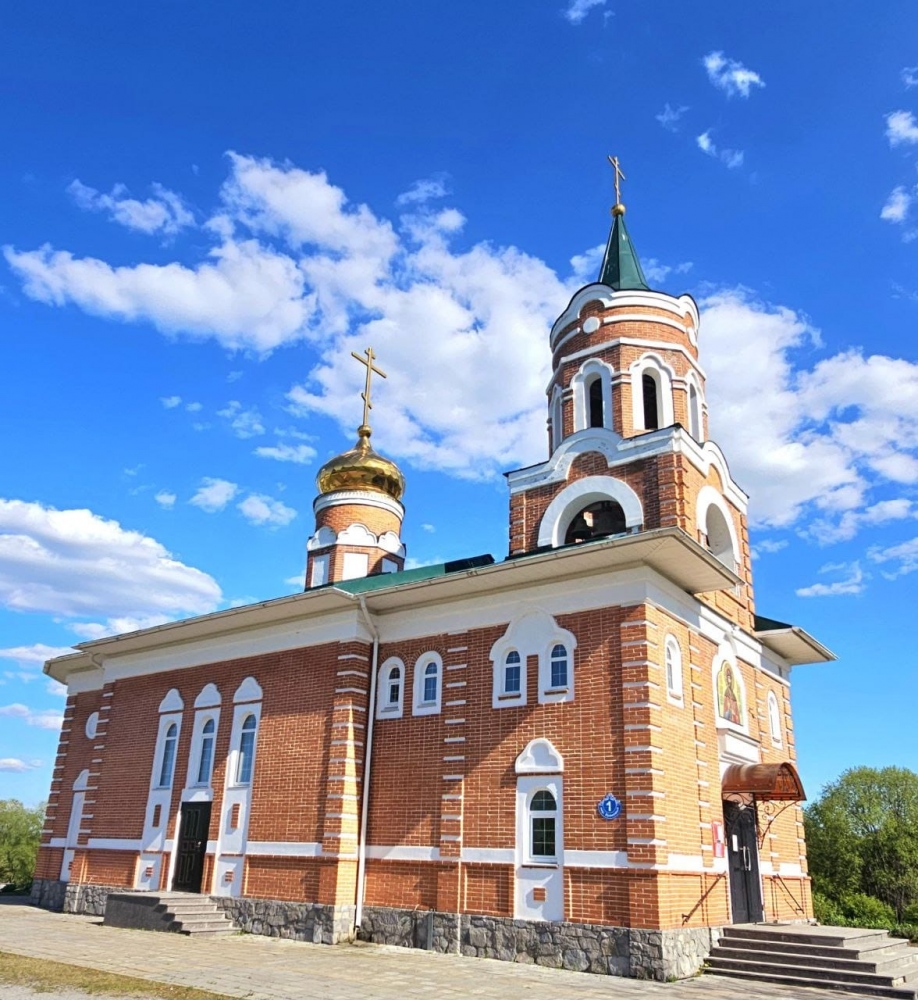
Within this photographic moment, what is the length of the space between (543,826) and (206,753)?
8.30 meters

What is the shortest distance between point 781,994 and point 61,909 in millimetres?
16604

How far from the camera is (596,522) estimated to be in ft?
56.3

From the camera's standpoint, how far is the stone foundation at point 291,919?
15.2 m

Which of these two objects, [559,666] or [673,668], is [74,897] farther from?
[673,668]

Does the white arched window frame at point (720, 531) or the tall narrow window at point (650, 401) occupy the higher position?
the tall narrow window at point (650, 401)

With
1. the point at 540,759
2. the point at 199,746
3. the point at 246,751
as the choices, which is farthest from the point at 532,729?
the point at 199,746

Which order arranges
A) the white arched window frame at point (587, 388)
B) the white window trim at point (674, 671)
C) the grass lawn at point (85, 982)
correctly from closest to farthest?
1. the grass lawn at point (85, 982)
2. the white window trim at point (674, 671)
3. the white arched window frame at point (587, 388)

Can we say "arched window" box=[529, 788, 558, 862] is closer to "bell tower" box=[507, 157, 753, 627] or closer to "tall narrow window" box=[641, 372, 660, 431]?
"bell tower" box=[507, 157, 753, 627]

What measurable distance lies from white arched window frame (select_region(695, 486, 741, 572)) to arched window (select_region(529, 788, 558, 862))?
6.01 metres

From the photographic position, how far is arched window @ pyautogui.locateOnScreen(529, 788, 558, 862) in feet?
45.0

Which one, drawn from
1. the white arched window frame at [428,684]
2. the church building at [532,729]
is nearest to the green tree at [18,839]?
the church building at [532,729]

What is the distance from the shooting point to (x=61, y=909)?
67.6 feet

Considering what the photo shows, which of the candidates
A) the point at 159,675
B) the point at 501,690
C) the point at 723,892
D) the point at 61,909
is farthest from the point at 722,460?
the point at 61,909

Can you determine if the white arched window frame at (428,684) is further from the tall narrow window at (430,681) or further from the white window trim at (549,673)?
the white window trim at (549,673)
